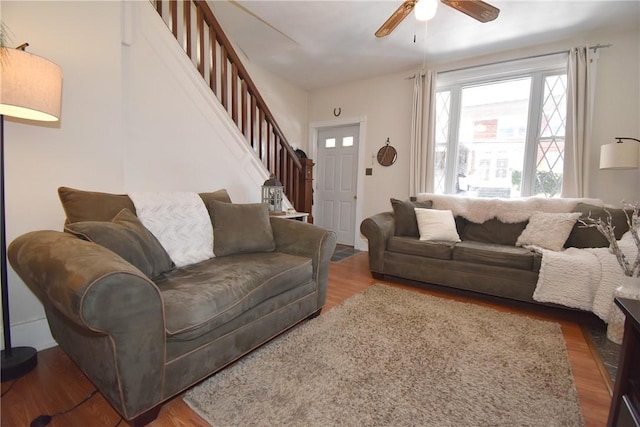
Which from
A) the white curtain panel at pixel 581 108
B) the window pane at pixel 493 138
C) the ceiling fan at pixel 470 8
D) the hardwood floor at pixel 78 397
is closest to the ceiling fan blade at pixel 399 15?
the ceiling fan at pixel 470 8

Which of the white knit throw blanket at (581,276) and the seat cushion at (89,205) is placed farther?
the white knit throw blanket at (581,276)

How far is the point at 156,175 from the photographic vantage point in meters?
2.27

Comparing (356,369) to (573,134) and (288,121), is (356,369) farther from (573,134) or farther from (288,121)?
(288,121)

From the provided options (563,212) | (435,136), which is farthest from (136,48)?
(563,212)

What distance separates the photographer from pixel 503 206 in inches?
118

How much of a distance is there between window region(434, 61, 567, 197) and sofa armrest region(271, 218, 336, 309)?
7.97ft

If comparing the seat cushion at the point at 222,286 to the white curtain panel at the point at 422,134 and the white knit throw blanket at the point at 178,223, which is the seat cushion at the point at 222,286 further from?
the white curtain panel at the point at 422,134

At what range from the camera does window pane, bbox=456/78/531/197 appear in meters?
3.40

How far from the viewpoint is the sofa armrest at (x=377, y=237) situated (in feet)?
9.73

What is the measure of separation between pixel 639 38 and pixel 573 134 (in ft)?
3.31

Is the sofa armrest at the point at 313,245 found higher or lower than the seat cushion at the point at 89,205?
lower

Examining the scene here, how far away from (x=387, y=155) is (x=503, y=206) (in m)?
1.67

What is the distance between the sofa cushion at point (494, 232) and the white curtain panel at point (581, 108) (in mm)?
729

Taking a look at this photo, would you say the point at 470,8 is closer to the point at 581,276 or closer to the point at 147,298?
the point at 581,276
